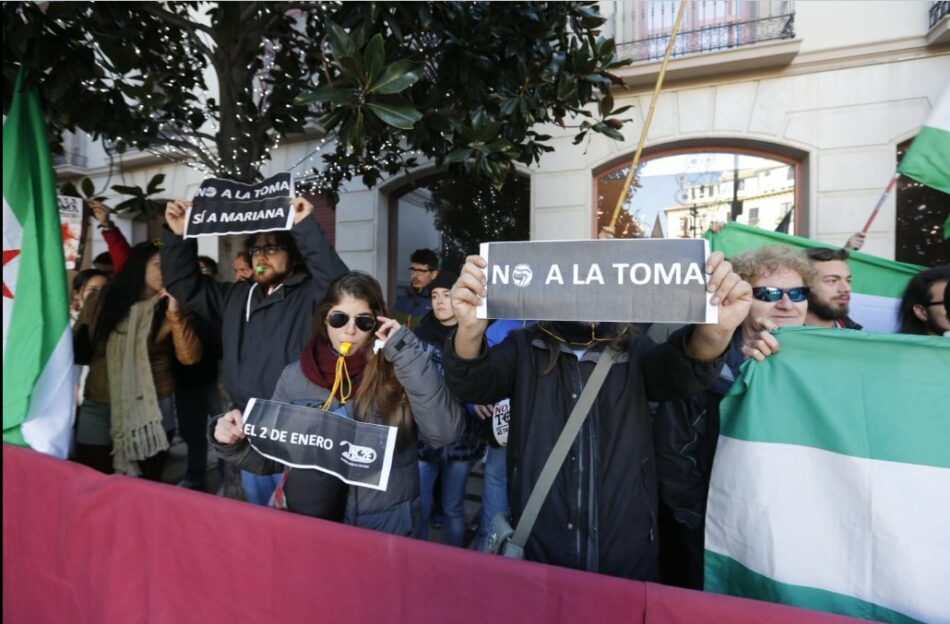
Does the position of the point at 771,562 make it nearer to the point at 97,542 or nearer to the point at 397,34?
the point at 97,542

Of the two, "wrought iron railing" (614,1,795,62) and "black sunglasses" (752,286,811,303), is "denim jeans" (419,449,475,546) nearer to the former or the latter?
"black sunglasses" (752,286,811,303)

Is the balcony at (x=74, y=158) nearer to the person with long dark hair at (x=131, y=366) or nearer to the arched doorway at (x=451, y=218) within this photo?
the arched doorway at (x=451, y=218)

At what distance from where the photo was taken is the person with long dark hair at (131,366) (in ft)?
10.3

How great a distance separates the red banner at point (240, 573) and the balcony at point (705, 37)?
19.7ft

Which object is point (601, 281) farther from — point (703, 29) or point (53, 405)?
point (703, 29)

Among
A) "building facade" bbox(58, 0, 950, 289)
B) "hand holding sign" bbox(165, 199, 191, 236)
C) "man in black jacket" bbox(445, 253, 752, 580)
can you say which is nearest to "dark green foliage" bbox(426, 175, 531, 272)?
"building facade" bbox(58, 0, 950, 289)

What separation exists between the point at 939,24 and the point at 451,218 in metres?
6.07

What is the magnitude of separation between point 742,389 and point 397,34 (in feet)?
7.41

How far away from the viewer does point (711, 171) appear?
257 inches

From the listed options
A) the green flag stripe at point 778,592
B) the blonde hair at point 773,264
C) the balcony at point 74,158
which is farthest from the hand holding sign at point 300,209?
the balcony at point 74,158

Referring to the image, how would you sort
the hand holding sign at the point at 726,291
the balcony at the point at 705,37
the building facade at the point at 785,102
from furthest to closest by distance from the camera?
the balcony at the point at 705,37, the building facade at the point at 785,102, the hand holding sign at the point at 726,291

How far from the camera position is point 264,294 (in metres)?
2.76

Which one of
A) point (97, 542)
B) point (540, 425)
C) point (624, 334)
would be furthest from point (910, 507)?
point (97, 542)

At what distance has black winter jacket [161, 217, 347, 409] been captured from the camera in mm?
2539
